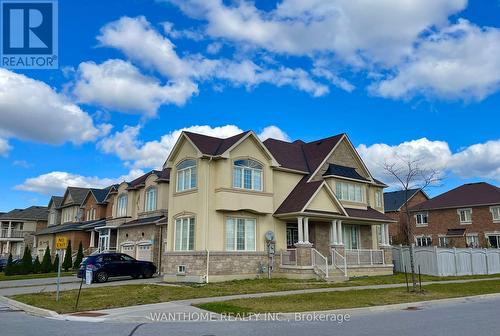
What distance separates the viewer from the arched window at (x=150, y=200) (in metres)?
33.7

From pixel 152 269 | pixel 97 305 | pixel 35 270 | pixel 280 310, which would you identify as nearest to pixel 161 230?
pixel 152 269

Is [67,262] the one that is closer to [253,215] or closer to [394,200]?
[253,215]

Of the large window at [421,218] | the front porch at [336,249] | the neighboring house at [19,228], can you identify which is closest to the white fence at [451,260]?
the front porch at [336,249]

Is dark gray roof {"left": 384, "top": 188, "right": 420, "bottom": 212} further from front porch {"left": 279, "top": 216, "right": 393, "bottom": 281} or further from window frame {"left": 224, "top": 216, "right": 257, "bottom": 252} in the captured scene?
window frame {"left": 224, "top": 216, "right": 257, "bottom": 252}

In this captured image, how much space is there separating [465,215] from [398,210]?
1175cm

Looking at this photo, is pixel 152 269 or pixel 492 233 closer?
pixel 152 269

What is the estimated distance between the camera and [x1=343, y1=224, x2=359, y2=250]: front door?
29656 mm

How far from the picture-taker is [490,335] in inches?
380

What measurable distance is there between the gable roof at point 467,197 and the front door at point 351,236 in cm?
2280

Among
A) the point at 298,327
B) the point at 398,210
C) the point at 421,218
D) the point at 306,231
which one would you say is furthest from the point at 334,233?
the point at 398,210

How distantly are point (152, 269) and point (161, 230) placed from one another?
133 inches

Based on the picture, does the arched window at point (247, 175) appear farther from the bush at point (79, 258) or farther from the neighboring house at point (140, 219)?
the bush at point (79, 258)

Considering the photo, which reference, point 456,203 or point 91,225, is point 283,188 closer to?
point 91,225

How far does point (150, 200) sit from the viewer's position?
34125 millimetres
